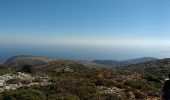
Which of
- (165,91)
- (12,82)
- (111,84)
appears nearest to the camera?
(165,91)

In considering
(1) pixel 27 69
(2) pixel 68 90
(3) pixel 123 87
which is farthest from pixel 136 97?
(1) pixel 27 69

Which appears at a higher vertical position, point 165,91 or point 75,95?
point 165,91

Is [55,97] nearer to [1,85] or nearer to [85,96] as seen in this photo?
[85,96]

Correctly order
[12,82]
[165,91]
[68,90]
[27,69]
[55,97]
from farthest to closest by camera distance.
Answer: [27,69]
[12,82]
[68,90]
[55,97]
[165,91]

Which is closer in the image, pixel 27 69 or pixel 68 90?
pixel 68 90

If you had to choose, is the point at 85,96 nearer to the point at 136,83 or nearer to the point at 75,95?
the point at 75,95

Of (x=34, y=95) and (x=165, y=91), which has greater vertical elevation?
(x=165, y=91)

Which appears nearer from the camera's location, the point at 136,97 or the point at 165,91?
the point at 165,91

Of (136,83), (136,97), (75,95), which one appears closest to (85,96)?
(75,95)

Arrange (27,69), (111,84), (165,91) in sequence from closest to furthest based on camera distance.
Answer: (165,91) < (111,84) < (27,69)
